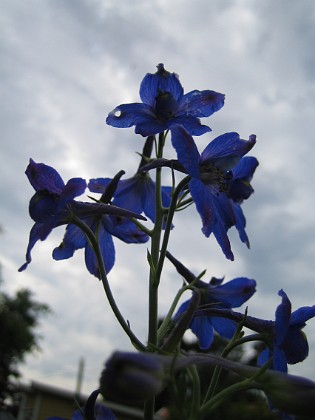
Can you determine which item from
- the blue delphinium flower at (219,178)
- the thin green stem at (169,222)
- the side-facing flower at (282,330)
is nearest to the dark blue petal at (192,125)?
the blue delphinium flower at (219,178)

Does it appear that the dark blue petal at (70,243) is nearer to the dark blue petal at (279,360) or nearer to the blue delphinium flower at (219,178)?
the blue delphinium flower at (219,178)

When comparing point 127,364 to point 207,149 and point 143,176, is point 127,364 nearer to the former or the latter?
point 207,149

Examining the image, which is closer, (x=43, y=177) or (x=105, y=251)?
(x=43, y=177)

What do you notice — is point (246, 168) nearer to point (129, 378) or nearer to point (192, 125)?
point (192, 125)

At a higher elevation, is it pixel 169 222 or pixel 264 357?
pixel 169 222

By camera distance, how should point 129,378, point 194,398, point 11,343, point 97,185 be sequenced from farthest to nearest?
1. point 11,343
2. point 97,185
3. point 194,398
4. point 129,378

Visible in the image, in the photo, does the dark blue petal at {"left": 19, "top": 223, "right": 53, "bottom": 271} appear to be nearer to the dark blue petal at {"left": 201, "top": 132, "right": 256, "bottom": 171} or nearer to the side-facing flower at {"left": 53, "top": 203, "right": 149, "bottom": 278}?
the side-facing flower at {"left": 53, "top": 203, "right": 149, "bottom": 278}

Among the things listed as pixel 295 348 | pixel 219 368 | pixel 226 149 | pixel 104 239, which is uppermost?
pixel 226 149

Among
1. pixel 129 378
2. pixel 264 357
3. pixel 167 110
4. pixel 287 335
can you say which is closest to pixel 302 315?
pixel 287 335
